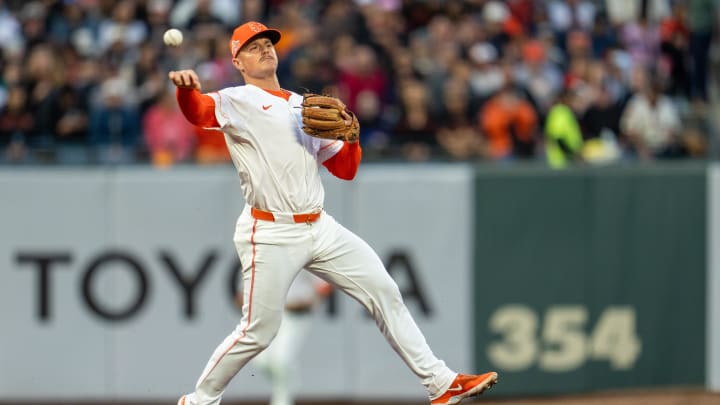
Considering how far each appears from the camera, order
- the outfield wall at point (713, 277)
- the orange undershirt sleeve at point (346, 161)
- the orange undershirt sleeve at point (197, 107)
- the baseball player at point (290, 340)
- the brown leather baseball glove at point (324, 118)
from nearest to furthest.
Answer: the orange undershirt sleeve at point (197, 107) < the brown leather baseball glove at point (324, 118) < the orange undershirt sleeve at point (346, 161) < the baseball player at point (290, 340) < the outfield wall at point (713, 277)

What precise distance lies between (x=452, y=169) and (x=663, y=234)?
6.32 ft

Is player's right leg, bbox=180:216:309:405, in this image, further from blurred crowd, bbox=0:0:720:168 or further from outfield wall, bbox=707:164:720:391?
outfield wall, bbox=707:164:720:391

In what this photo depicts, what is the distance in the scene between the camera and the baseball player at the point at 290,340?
972 centimetres

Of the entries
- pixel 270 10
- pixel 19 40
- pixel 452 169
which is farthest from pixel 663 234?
pixel 19 40

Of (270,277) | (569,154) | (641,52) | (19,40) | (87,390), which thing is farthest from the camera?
(641,52)

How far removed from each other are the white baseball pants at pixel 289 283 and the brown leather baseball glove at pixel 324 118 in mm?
460

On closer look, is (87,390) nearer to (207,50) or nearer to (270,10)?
(207,50)

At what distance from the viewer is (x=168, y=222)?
10219 millimetres

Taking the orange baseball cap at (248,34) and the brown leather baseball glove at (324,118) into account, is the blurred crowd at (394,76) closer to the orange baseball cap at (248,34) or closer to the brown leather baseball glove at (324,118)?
Answer: the orange baseball cap at (248,34)

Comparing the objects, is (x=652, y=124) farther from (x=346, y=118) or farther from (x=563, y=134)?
(x=346, y=118)

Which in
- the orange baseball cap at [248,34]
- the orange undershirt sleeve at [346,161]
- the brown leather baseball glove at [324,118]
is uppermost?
the orange baseball cap at [248,34]

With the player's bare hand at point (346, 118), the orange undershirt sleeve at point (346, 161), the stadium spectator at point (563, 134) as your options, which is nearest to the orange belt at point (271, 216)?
the orange undershirt sleeve at point (346, 161)

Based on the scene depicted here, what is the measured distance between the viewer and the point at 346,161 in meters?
6.28

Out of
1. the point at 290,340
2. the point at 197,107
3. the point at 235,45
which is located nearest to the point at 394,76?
the point at 290,340
